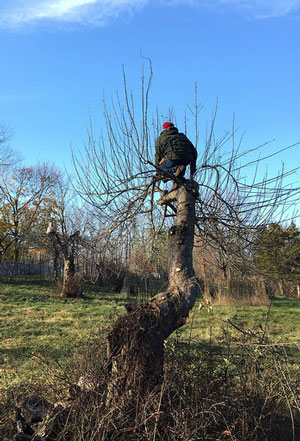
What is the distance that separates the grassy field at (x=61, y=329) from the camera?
4801 millimetres

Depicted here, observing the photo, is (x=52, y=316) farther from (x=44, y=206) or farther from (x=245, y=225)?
(x=44, y=206)

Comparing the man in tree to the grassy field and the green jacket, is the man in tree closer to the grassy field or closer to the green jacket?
the green jacket

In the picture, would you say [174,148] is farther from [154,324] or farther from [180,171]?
[154,324]

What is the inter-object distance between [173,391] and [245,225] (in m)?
2.20

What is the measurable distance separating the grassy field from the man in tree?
1.90m

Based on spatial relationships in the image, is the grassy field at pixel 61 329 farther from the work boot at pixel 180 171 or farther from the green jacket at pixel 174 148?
the green jacket at pixel 174 148

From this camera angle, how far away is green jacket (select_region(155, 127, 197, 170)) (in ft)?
14.0

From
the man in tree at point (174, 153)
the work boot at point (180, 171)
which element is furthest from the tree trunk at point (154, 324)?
the man in tree at point (174, 153)

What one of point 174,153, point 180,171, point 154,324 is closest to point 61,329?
point 154,324

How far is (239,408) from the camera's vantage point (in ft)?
10.0

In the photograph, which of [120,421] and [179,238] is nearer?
[120,421]

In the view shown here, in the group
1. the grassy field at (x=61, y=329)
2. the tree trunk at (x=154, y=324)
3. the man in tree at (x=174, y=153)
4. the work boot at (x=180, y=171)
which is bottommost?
the grassy field at (x=61, y=329)

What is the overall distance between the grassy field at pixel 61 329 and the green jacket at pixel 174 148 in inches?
78.8

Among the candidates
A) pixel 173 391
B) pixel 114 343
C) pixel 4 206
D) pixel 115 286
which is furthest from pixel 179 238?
pixel 4 206
